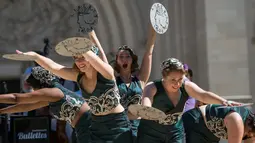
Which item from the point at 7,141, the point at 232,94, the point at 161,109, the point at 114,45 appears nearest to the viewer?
the point at 161,109

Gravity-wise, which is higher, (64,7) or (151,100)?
(64,7)

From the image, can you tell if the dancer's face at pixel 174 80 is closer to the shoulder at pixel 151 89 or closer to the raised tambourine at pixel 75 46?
the shoulder at pixel 151 89

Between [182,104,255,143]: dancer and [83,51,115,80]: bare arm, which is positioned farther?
[182,104,255,143]: dancer

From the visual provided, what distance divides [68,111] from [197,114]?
1.02 m

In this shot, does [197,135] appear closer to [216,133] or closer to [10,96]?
[216,133]

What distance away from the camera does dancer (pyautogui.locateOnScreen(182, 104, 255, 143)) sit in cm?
404

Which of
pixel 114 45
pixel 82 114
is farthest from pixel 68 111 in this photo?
pixel 114 45

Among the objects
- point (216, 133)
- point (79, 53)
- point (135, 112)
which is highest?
point (79, 53)

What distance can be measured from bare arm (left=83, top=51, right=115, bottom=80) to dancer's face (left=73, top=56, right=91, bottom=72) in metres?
0.06

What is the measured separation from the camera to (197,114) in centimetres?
457

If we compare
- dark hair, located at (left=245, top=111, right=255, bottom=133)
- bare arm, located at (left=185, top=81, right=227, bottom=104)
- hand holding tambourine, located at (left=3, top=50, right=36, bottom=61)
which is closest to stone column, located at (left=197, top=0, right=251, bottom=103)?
dark hair, located at (left=245, top=111, right=255, bottom=133)

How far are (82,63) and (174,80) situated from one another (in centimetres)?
64

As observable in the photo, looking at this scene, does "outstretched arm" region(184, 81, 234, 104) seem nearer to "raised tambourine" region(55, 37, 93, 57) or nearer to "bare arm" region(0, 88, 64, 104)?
"raised tambourine" region(55, 37, 93, 57)

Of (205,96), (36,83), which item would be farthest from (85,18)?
(205,96)
